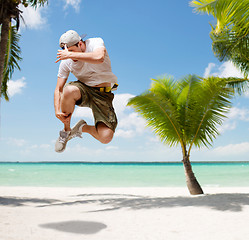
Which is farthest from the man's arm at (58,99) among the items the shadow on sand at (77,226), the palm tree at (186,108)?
the palm tree at (186,108)

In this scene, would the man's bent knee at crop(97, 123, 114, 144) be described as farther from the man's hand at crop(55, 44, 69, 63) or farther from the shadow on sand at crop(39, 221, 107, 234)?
the shadow on sand at crop(39, 221, 107, 234)

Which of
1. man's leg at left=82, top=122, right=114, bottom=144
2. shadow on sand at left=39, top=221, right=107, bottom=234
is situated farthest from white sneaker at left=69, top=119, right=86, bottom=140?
shadow on sand at left=39, top=221, right=107, bottom=234

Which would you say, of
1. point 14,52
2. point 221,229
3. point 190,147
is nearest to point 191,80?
point 190,147

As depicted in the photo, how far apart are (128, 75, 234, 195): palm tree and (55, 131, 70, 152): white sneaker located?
612 centimetres

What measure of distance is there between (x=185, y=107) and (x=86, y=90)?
7752mm

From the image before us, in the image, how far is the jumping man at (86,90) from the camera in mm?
2376

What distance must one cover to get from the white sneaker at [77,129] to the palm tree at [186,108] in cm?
588

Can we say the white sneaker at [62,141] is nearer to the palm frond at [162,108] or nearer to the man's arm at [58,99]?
the man's arm at [58,99]

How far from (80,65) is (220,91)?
725cm

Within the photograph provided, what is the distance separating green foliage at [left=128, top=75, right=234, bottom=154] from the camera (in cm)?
912

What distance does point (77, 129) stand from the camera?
2.97 metres

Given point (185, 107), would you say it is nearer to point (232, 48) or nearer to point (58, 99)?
point (232, 48)

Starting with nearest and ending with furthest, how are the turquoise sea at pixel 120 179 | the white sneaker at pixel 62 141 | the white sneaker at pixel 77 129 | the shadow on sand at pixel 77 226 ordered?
the white sneaker at pixel 62 141 < the white sneaker at pixel 77 129 < the shadow on sand at pixel 77 226 < the turquoise sea at pixel 120 179

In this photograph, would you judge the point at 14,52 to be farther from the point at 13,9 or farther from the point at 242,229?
the point at 242,229
